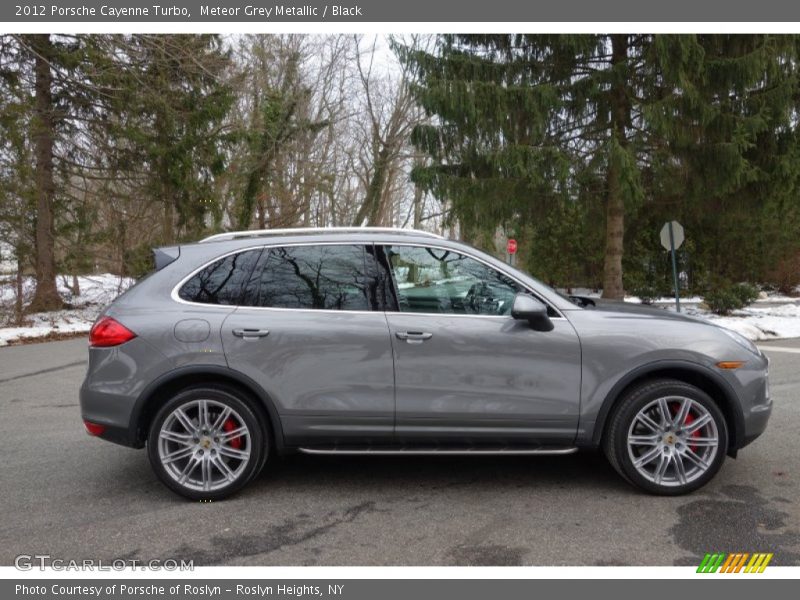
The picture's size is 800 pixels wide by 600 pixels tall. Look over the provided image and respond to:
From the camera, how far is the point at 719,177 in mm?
14875

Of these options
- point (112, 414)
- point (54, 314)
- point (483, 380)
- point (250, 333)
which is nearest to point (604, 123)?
point (483, 380)

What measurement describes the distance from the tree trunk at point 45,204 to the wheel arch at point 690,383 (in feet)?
60.3

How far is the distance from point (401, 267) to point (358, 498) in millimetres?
1531

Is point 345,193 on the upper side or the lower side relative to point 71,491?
upper

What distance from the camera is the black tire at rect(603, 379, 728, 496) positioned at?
3.91 metres

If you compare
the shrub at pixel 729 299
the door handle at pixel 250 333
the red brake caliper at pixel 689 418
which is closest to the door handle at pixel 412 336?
the door handle at pixel 250 333

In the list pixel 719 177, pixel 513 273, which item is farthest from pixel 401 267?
pixel 719 177

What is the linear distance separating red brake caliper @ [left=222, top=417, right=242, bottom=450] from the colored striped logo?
2.69 meters

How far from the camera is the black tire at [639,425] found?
3.91 metres

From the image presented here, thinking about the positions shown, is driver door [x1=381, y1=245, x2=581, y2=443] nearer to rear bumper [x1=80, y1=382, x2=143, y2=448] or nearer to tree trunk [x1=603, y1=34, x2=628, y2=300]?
rear bumper [x1=80, y1=382, x2=143, y2=448]

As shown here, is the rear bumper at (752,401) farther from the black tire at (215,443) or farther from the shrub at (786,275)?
the shrub at (786,275)

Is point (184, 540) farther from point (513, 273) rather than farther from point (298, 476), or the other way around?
point (513, 273)

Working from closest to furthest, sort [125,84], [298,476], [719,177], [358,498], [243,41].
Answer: [358,498] < [298,476] < [719,177] < [125,84] < [243,41]

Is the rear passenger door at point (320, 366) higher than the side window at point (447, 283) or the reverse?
the reverse
